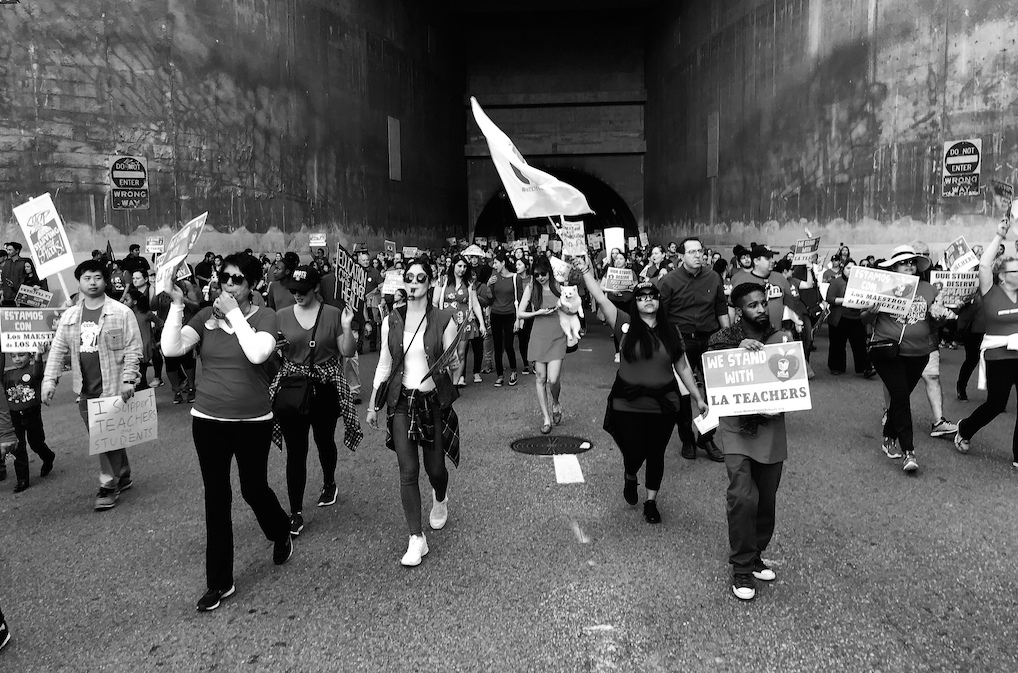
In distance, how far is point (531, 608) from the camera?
162 inches

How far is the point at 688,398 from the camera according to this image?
715 centimetres

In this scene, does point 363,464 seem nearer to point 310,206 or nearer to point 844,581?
point 844,581

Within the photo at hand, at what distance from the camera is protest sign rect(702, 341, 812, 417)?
4.32m

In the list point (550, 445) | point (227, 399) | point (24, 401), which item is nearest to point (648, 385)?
point (550, 445)

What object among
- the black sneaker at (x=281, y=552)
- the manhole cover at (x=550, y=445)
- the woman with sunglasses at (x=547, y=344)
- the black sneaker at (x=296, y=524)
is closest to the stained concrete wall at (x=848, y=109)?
the woman with sunglasses at (x=547, y=344)

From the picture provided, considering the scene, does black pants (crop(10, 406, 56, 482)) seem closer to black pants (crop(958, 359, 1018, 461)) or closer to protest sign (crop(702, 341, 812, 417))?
protest sign (crop(702, 341, 812, 417))


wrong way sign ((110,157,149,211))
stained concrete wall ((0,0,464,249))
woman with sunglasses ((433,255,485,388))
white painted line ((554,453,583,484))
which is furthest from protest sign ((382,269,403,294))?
stained concrete wall ((0,0,464,249))

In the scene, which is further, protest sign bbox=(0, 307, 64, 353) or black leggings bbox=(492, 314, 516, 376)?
black leggings bbox=(492, 314, 516, 376)

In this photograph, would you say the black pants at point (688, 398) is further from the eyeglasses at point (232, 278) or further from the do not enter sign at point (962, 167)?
the do not enter sign at point (962, 167)

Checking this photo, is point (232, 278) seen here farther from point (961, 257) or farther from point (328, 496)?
point (961, 257)

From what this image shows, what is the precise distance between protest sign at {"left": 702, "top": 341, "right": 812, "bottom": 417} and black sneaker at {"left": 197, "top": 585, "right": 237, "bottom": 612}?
9.37 ft

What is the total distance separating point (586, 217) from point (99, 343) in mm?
39676

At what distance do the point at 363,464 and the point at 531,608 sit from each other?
332 cm

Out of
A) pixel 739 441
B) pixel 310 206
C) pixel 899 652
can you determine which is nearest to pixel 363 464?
pixel 739 441
